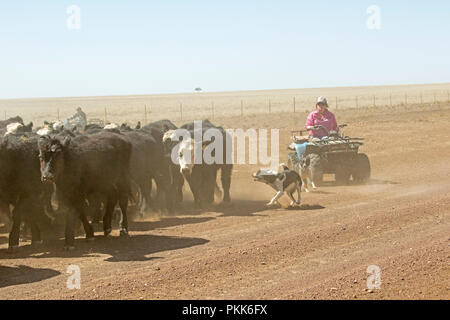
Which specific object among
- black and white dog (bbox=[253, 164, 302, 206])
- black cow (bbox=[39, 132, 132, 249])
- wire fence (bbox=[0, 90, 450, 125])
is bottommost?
black and white dog (bbox=[253, 164, 302, 206])

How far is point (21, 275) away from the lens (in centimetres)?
973

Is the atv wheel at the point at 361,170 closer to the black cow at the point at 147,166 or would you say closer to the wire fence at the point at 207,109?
the black cow at the point at 147,166

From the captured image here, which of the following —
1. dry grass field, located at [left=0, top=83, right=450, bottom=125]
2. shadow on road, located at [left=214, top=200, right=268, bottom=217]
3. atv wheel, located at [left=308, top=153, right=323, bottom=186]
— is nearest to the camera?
shadow on road, located at [left=214, top=200, right=268, bottom=217]

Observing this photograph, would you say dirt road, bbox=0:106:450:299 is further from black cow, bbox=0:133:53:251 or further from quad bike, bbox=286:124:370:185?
quad bike, bbox=286:124:370:185

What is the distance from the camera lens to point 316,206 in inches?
597

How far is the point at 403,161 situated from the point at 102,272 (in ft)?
58.1

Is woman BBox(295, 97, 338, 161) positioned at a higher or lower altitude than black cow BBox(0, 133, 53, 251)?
higher

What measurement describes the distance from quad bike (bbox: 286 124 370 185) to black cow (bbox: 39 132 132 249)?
7122 mm

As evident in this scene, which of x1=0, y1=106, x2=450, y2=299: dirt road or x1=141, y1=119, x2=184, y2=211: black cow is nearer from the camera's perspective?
x1=0, y1=106, x2=450, y2=299: dirt road

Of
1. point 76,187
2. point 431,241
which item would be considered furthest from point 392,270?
point 76,187

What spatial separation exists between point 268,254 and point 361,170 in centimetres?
952

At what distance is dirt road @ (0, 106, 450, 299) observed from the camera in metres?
8.51

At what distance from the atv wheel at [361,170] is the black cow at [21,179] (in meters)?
9.95

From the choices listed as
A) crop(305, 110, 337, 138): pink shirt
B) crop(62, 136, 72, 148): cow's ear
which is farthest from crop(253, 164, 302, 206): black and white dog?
crop(62, 136, 72, 148): cow's ear
